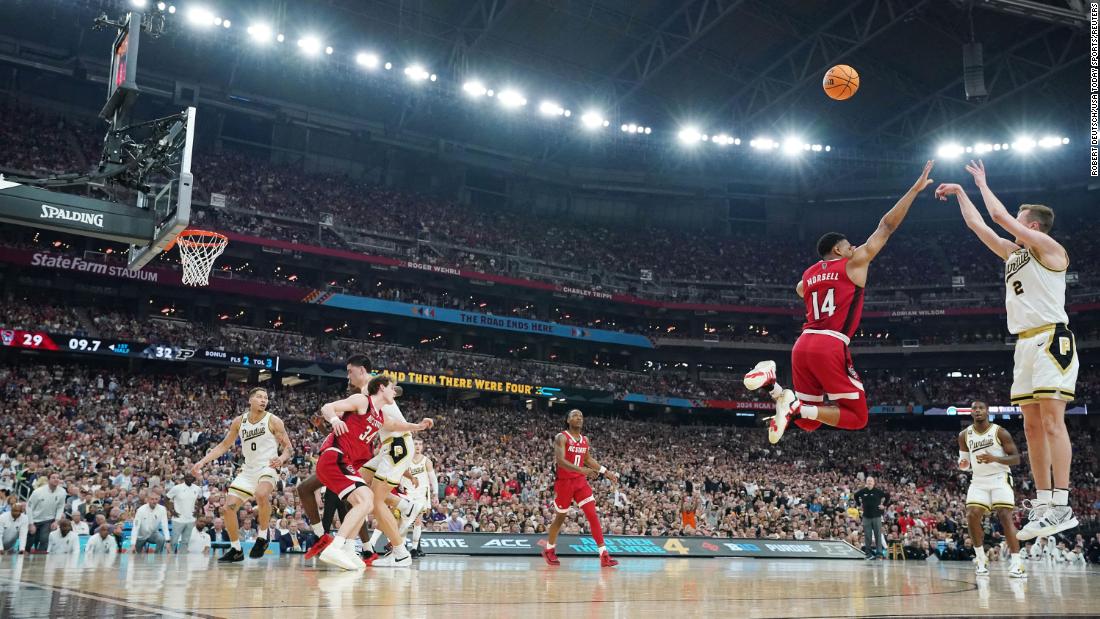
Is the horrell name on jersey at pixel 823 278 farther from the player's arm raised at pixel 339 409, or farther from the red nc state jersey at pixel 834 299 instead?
the player's arm raised at pixel 339 409

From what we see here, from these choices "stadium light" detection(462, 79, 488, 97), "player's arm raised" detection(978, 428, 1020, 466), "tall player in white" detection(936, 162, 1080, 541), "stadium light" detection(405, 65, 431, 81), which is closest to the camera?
"tall player in white" detection(936, 162, 1080, 541)

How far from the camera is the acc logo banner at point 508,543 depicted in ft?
62.3

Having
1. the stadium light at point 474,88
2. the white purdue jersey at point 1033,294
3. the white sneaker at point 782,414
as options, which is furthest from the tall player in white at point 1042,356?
the stadium light at point 474,88

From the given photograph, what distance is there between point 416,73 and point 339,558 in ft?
114

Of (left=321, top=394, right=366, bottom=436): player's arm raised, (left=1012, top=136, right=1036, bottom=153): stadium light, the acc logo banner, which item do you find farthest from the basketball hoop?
(left=1012, top=136, right=1036, bottom=153): stadium light

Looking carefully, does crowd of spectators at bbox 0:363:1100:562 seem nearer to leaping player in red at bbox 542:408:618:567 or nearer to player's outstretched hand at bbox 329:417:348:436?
leaping player in red at bbox 542:408:618:567

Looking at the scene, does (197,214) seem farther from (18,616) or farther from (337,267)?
(18,616)

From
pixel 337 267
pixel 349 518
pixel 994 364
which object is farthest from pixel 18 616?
pixel 994 364

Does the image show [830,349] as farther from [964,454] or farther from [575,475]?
[575,475]

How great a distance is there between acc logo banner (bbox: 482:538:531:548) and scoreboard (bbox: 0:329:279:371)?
21.1 metres

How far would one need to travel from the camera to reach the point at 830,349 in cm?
787

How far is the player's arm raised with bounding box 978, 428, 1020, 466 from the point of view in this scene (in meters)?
11.2

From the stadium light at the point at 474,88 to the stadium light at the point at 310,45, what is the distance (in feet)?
23.8

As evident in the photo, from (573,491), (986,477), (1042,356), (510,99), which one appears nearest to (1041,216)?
(1042,356)
